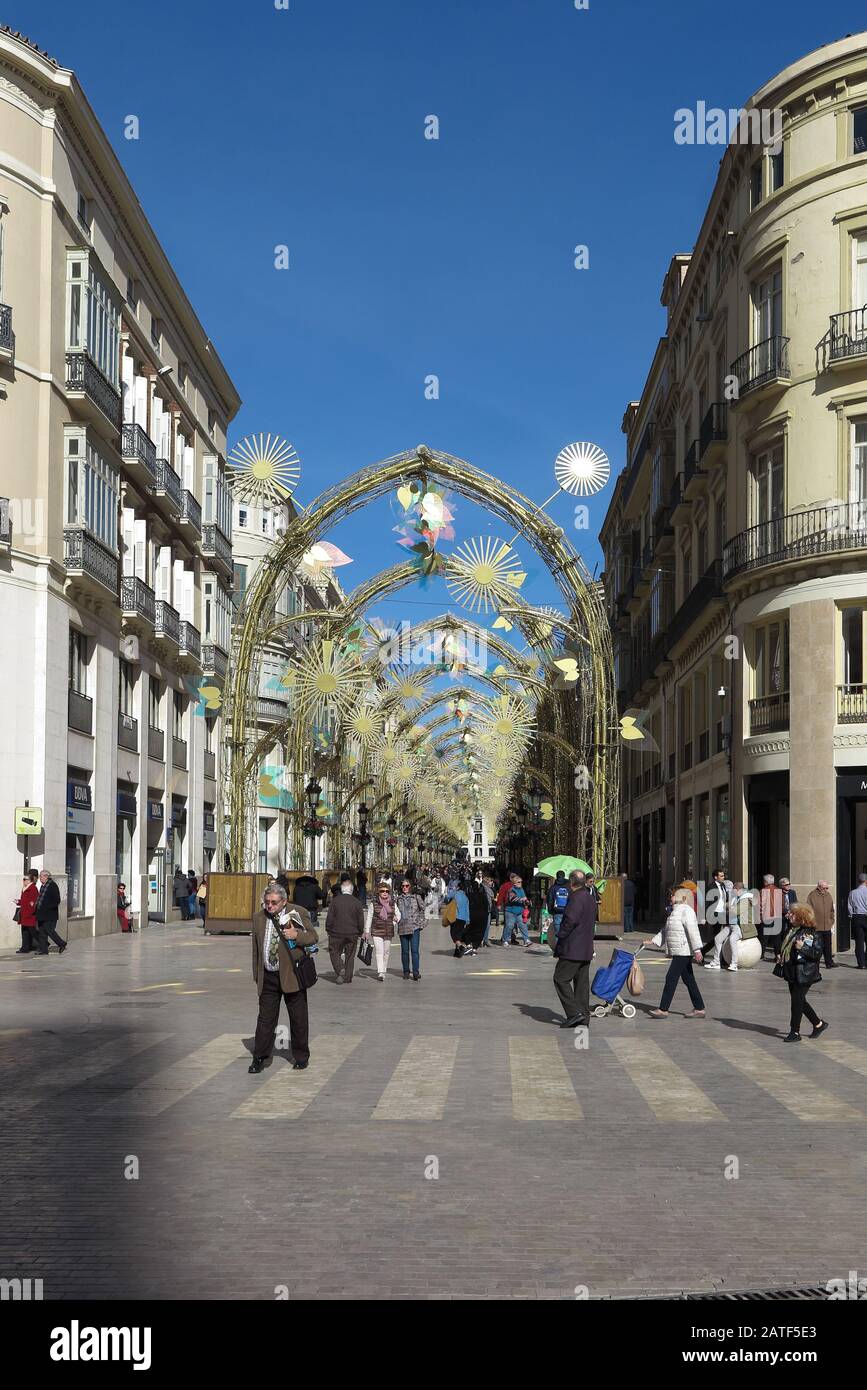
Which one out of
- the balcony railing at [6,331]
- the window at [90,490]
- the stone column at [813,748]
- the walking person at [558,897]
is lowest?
the walking person at [558,897]

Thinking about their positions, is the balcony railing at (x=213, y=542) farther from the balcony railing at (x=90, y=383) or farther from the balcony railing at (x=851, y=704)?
the balcony railing at (x=851, y=704)

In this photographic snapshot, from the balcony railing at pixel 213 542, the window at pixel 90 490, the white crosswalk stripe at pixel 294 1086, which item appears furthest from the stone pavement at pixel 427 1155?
the balcony railing at pixel 213 542

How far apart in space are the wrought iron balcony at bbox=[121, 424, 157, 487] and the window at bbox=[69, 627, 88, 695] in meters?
5.47

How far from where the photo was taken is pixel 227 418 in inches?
2189

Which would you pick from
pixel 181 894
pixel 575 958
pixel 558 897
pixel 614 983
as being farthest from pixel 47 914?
pixel 181 894

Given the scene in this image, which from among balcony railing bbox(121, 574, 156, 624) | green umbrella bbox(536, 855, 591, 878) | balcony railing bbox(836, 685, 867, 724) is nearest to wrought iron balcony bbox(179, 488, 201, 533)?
balcony railing bbox(121, 574, 156, 624)

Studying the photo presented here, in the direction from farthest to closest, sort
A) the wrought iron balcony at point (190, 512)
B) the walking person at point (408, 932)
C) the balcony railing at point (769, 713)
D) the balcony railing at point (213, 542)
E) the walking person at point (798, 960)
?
the balcony railing at point (213, 542)
the wrought iron balcony at point (190, 512)
the balcony railing at point (769, 713)
the walking person at point (408, 932)
the walking person at point (798, 960)

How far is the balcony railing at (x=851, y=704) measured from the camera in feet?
97.0

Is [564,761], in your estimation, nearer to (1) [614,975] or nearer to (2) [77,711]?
(2) [77,711]

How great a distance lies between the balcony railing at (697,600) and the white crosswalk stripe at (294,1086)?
22503mm
